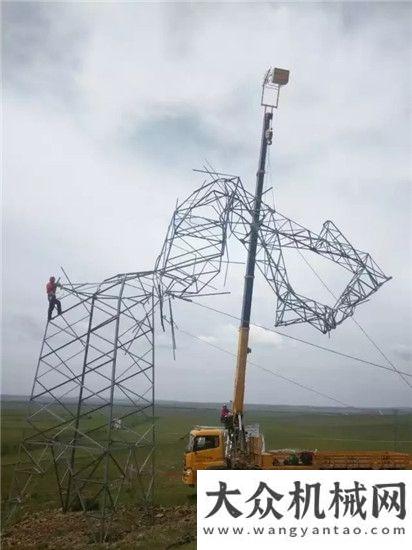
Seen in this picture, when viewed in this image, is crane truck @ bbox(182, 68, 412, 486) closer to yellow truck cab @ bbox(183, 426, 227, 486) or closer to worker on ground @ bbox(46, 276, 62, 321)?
yellow truck cab @ bbox(183, 426, 227, 486)

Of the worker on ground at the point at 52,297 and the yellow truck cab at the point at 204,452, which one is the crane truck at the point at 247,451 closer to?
the yellow truck cab at the point at 204,452

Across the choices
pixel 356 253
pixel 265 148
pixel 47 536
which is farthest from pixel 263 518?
pixel 265 148

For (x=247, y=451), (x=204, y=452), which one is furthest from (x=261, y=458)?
(x=204, y=452)

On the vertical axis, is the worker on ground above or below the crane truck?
→ above

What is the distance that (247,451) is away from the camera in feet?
50.6

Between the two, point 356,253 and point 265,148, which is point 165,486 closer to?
point 356,253

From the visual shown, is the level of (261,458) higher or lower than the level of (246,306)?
lower

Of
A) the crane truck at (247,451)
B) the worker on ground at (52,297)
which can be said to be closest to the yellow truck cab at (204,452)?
the crane truck at (247,451)

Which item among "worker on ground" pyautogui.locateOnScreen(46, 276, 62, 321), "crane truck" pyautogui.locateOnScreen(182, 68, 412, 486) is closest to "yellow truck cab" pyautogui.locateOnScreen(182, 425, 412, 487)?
"crane truck" pyautogui.locateOnScreen(182, 68, 412, 486)

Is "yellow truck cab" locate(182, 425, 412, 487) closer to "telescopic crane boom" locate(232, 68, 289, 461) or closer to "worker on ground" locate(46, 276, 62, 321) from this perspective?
"telescopic crane boom" locate(232, 68, 289, 461)

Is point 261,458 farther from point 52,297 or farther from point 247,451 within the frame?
point 52,297

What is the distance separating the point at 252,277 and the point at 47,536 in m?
10.2

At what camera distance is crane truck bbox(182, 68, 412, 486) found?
599 inches

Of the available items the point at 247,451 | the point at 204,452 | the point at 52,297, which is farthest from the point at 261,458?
the point at 52,297
